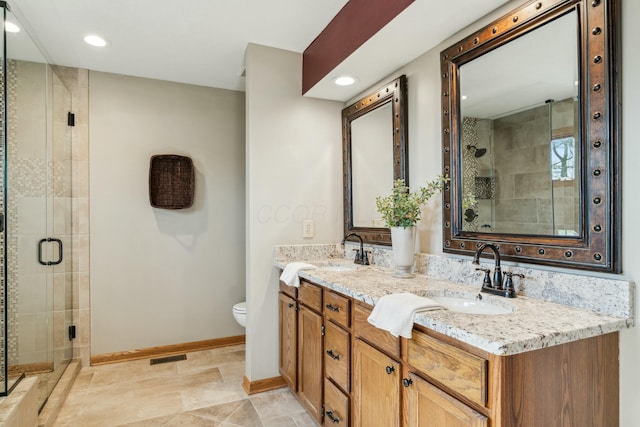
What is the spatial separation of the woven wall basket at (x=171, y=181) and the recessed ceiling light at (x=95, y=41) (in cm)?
93

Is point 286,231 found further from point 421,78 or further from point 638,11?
point 638,11

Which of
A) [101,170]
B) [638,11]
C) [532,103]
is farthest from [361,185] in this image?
[101,170]

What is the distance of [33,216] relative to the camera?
2.27 metres

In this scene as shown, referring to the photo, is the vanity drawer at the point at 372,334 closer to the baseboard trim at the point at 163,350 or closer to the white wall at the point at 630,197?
the white wall at the point at 630,197

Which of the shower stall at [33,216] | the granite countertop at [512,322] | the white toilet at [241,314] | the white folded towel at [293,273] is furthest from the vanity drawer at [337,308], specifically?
the shower stall at [33,216]

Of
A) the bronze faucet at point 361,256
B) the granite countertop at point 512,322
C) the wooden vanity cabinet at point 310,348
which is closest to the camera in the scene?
the granite countertop at point 512,322

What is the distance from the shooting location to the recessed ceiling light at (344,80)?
244 centimetres

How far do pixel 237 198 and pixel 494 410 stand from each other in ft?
9.59

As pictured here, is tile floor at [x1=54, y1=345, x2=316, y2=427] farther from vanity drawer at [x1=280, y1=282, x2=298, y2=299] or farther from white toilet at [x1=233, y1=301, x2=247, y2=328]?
vanity drawer at [x1=280, y1=282, x2=298, y2=299]

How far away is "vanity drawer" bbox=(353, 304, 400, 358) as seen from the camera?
1420 millimetres

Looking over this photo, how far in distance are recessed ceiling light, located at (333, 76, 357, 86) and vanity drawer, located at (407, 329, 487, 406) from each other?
5.75ft

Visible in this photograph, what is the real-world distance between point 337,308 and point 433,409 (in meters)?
0.72

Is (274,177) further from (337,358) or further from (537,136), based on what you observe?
(537,136)

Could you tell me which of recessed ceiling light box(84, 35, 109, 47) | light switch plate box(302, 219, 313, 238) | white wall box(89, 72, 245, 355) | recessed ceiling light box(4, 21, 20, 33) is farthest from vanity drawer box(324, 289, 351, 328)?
recessed ceiling light box(84, 35, 109, 47)
